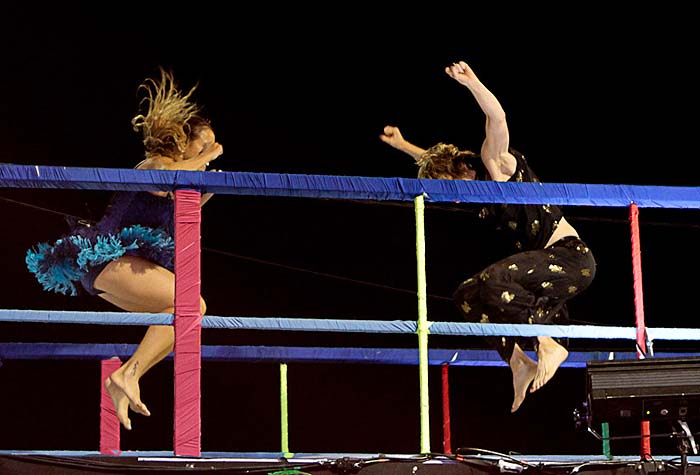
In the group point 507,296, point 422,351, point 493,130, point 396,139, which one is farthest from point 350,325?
point 396,139

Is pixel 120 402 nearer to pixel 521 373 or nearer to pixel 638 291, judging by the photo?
pixel 521 373

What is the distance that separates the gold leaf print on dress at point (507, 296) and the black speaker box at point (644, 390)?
66 centimetres

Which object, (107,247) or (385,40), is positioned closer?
(107,247)

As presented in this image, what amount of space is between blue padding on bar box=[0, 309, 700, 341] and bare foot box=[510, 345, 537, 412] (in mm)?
271

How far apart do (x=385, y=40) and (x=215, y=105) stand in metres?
1.09

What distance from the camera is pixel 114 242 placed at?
2861mm

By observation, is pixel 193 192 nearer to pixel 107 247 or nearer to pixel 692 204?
pixel 107 247

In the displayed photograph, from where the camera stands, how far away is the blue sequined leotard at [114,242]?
9.42ft

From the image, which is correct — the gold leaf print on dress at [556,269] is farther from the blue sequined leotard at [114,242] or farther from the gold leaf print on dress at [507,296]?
the blue sequined leotard at [114,242]

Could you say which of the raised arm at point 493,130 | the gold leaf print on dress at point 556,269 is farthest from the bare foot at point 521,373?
the raised arm at point 493,130

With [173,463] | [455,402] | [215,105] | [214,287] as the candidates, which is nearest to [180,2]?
[215,105]

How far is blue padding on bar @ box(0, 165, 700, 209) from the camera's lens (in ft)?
8.16

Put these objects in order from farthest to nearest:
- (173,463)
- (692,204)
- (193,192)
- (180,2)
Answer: (180,2)
(692,204)
(193,192)
(173,463)

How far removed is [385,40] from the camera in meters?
6.16
